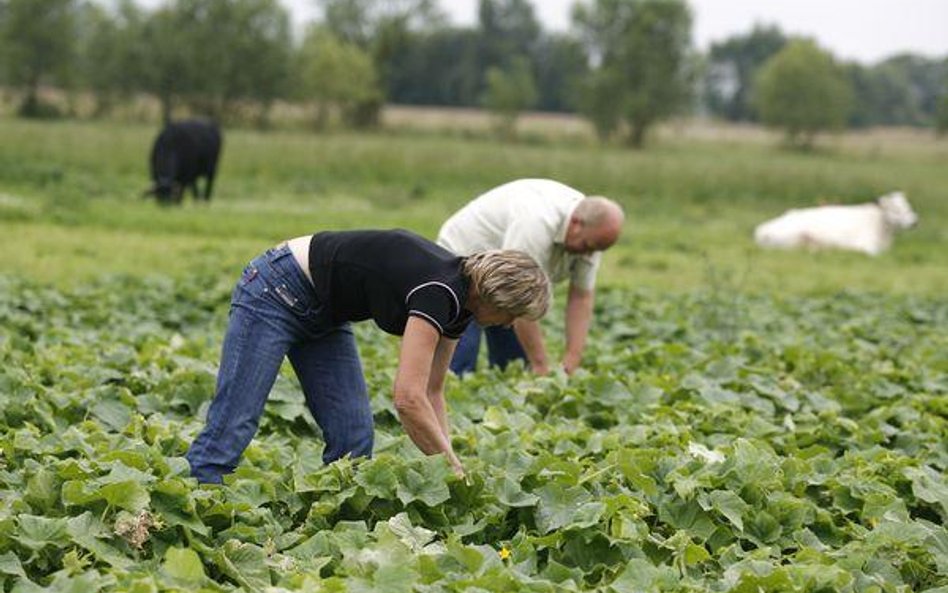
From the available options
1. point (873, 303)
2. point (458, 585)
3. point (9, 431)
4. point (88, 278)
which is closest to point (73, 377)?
point (9, 431)

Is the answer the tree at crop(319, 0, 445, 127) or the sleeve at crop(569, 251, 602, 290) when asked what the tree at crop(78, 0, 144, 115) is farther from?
the sleeve at crop(569, 251, 602, 290)

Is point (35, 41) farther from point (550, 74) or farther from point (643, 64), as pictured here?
point (550, 74)

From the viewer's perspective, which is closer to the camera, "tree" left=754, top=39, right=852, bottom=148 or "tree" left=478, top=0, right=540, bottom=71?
"tree" left=754, top=39, right=852, bottom=148

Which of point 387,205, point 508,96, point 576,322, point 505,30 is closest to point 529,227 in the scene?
point 576,322

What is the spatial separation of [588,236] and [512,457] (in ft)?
6.63

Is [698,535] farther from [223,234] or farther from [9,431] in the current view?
[223,234]

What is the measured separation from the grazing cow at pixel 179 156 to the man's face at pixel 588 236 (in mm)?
11766

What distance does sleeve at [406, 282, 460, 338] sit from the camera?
434 centimetres

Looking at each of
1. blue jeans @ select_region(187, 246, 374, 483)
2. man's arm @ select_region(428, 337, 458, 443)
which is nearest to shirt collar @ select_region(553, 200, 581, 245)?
man's arm @ select_region(428, 337, 458, 443)

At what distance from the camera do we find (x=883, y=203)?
59.6ft

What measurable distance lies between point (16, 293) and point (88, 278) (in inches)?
61.0

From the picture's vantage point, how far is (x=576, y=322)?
7.48 metres

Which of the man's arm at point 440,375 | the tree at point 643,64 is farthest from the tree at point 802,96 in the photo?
the man's arm at point 440,375

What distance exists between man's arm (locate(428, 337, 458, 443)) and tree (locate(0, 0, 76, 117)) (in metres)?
49.1
